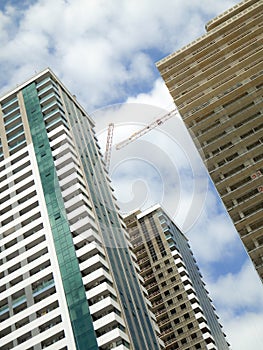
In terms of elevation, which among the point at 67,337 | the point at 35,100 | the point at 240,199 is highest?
the point at 35,100

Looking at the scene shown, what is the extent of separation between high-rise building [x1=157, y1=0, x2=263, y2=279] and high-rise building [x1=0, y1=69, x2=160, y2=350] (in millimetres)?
19601

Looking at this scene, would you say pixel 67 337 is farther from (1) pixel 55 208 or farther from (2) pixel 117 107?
(2) pixel 117 107

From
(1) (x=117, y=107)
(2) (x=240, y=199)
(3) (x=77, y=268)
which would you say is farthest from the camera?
(3) (x=77, y=268)

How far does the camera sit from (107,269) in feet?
223

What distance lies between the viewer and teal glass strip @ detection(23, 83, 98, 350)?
201 ft

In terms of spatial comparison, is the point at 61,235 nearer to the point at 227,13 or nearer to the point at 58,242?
the point at 58,242

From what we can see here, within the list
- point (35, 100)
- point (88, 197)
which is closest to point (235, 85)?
point (88, 197)

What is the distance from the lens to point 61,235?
70875 mm

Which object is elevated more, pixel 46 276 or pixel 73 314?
pixel 46 276

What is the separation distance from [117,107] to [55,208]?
2809cm

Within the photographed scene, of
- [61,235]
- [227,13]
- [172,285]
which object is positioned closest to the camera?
[61,235]

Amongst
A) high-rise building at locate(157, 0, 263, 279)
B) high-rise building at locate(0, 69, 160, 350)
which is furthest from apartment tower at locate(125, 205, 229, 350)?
high-rise building at locate(157, 0, 263, 279)

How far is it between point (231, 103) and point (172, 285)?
170ft

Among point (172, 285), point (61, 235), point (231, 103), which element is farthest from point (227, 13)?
point (172, 285)
